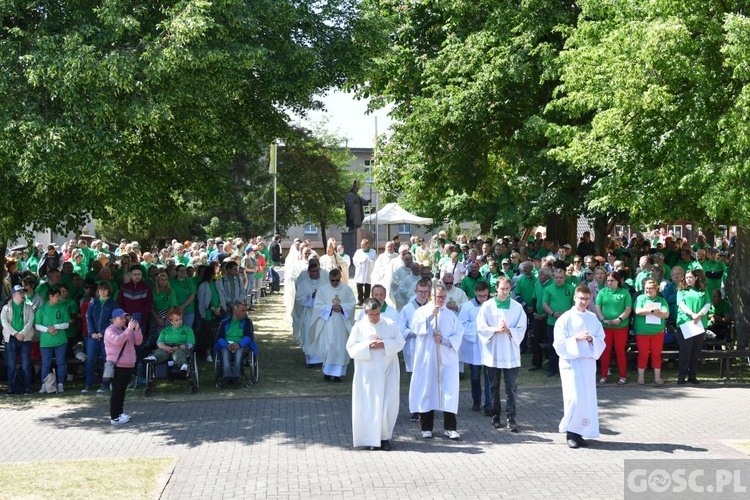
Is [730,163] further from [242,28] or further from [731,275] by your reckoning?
[242,28]

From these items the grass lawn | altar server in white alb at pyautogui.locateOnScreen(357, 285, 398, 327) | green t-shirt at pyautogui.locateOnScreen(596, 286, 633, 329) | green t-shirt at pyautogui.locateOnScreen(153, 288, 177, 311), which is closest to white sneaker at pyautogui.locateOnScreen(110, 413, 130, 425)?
the grass lawn

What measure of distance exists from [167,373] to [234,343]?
1.11m

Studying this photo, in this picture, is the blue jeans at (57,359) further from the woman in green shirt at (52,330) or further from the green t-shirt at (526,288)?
the green t-shirt at (526,288)

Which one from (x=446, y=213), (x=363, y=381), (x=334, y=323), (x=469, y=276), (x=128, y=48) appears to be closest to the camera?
(x=363, y=381)

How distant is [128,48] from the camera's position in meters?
13.0

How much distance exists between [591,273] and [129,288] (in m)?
7.65

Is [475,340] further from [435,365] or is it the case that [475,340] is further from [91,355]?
[91,355]

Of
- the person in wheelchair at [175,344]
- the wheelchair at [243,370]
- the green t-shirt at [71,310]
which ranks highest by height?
the green t-shirt at [71,310]

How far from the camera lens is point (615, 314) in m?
14.5

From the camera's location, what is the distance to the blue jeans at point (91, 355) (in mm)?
14258

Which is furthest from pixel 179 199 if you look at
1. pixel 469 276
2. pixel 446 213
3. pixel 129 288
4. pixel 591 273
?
pixel 446 213

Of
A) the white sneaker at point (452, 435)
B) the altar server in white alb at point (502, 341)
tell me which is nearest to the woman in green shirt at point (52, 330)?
the white sneaker at point (452, 435)

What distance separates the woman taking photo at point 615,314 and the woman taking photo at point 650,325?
0.18 meters

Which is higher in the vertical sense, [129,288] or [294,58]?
[294,58]
